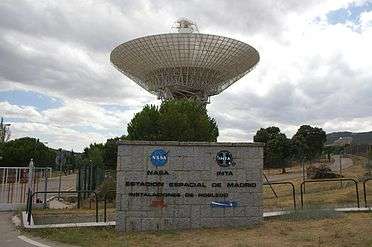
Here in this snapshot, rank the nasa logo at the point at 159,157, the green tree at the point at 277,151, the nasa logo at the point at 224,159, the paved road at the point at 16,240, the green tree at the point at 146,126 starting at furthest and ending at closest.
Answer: the green tree at the point at 277,151 < the green tree at the point at 146,126 < the nasa logo at the point at 224,159 < the nasa logo at the point at 159,157 < the paved road at the point at 16,240

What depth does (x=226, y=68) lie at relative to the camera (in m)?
59.0

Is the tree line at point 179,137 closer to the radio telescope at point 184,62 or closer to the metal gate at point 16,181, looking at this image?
the radio telescope at point 184,62

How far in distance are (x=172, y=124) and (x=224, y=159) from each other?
39356 millimetres

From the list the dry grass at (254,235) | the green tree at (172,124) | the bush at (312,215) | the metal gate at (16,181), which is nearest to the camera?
the dry grass at (254,235)

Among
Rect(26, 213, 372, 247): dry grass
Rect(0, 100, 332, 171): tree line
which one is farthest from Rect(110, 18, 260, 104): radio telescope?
Rect(26, 213, 372, 247): dry grass

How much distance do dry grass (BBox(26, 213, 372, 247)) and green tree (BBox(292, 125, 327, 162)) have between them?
6750 centimetres

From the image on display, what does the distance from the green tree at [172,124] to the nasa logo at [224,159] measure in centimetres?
3781

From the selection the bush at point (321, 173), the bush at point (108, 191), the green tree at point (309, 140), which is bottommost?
the bush at point (108, 191)

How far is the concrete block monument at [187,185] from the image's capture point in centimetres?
1244

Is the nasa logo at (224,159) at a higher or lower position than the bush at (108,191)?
higher

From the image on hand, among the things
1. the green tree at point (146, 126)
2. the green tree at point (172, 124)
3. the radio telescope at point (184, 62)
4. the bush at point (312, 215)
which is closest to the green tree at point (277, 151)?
the radio telescope at point (184, 62)

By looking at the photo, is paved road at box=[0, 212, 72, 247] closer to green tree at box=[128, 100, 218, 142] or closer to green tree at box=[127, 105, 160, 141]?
green tree at box=[128, 100, 218, 142]

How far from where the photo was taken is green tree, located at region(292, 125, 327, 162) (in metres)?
79.1

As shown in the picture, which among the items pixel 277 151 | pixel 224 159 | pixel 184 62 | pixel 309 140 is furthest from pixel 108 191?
pixel 309 140
